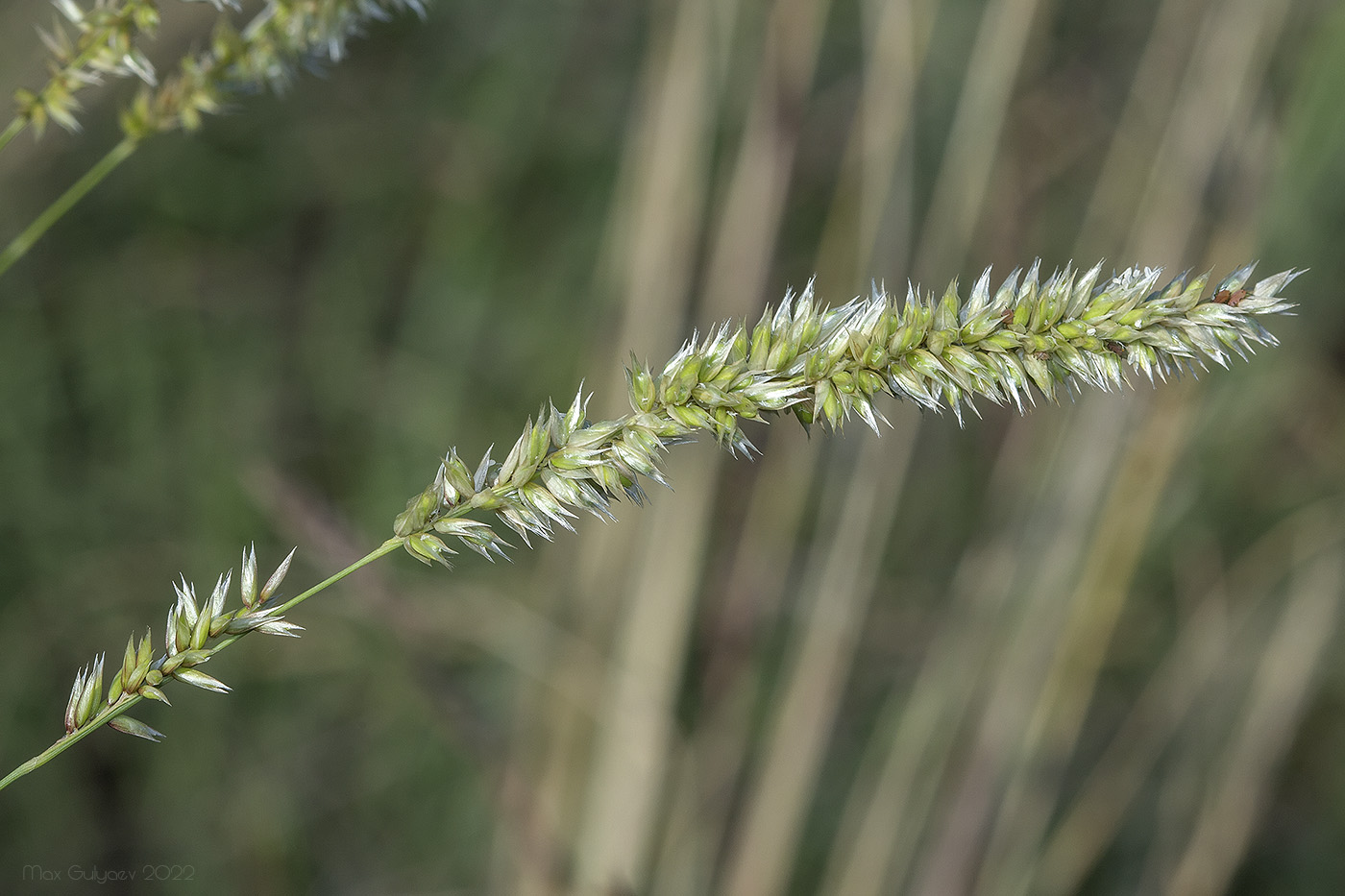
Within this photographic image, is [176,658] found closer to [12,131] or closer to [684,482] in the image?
[12,131]

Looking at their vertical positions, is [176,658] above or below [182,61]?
below

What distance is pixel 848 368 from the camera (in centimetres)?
65

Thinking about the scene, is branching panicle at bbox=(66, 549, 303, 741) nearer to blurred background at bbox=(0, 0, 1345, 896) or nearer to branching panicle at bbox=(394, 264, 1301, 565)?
branching panicle at bbox=(394, 264, 1301, 565)

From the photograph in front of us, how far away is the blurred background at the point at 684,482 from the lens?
5.01 ft

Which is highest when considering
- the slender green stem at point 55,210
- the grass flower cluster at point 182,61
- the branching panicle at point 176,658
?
the grass flower cluster at point 182,61

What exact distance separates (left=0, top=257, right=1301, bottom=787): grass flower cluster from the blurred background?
1.69 feet

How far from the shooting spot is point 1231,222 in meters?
1.52

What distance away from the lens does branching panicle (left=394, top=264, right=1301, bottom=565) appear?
0.60m

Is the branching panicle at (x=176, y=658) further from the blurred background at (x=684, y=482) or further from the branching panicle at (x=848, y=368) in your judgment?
the blurred background at (x=684, y=482)

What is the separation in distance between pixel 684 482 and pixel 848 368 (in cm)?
94

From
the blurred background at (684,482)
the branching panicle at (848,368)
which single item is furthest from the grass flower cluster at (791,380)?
the blurred background at (684,482)

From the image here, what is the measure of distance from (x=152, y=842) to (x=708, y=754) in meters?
1.20

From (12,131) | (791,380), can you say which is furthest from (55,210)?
(791,380)

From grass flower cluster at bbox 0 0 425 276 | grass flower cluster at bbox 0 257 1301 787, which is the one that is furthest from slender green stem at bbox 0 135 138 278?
grass flower cluster at bbox 0 257 1301 787
